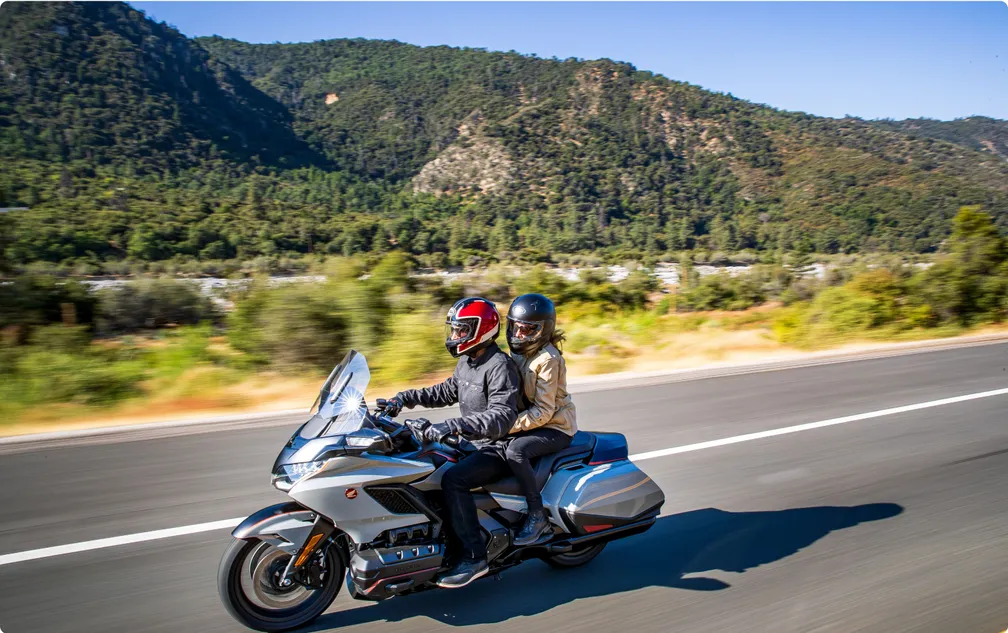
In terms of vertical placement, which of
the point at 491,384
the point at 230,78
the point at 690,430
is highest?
the point at 230,78

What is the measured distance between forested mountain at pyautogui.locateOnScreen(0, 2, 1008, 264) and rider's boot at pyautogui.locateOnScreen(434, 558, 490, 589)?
24.6 metres

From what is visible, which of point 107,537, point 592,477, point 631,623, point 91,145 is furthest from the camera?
point 91,145

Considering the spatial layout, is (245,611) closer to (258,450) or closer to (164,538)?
(164,538)

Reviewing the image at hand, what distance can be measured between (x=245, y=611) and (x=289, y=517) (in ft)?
1.65

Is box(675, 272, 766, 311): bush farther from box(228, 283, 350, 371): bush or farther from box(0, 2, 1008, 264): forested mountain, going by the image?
box(228, 283, 350, 371): bush

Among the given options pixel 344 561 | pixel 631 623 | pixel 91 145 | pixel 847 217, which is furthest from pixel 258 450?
pixel 847 217

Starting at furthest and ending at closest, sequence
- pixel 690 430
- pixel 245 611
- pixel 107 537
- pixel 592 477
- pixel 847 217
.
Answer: pixel 847 217, pixel 690 430, pixel 107 537, pixel 592 477, pixel 245 611

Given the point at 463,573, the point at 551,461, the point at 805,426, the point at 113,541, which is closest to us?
the point at 463,573

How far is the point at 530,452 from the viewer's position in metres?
4.06

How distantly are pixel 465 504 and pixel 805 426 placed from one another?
551cm

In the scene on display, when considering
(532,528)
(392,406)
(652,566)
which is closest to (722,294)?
(652,566)

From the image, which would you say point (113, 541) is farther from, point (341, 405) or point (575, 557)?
point (575, 557)

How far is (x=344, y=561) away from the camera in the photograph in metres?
3.68

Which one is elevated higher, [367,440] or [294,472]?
[367,440]
